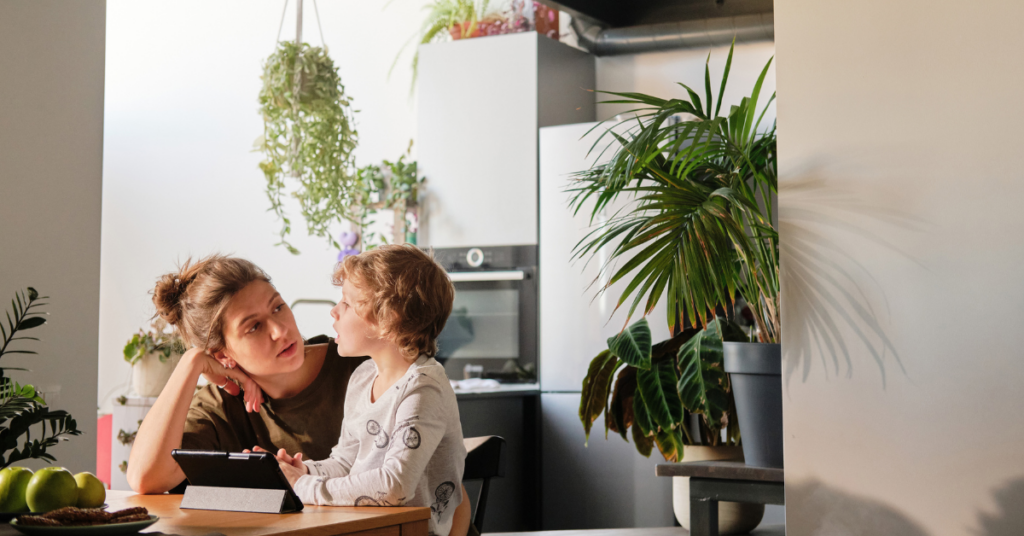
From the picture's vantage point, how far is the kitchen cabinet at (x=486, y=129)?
3.89 m

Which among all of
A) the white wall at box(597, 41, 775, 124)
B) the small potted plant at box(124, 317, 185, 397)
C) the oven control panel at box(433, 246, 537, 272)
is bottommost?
the small potted plant at box(124, 317, 185, 397)

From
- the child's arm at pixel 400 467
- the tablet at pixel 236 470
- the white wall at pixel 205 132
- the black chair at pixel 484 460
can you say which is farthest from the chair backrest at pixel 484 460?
the white wall at pixel 205 132

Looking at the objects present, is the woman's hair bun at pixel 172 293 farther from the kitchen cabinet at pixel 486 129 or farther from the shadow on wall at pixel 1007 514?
the kitchen cabinet at pixel 486 129

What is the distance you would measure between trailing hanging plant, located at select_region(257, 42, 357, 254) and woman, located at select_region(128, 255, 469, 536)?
1207mm

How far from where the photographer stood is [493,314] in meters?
3.94

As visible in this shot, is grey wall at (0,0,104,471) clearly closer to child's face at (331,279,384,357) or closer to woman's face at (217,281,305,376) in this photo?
woman's face at (217,281,305,376)

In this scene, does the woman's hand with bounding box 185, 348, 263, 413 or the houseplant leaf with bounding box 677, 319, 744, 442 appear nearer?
the woman's hand with bounding box 185, 348, 263, 413

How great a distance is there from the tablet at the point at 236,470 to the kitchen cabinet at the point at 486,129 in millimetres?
2556

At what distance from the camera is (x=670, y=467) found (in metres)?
2.13

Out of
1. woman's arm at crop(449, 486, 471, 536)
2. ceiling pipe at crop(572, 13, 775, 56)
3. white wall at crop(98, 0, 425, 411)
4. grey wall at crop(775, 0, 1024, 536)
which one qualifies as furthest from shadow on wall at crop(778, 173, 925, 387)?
white wall at crop(98, 0, 425, 411)

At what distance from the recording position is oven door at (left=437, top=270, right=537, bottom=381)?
12.7ft

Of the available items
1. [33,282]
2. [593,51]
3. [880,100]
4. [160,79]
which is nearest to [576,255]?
[593,51]

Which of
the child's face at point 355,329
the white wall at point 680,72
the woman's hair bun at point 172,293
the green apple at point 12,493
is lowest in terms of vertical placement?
the green apple at point 12,493

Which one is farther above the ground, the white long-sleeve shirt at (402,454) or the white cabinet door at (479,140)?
the white cabinet door at (479,140)
